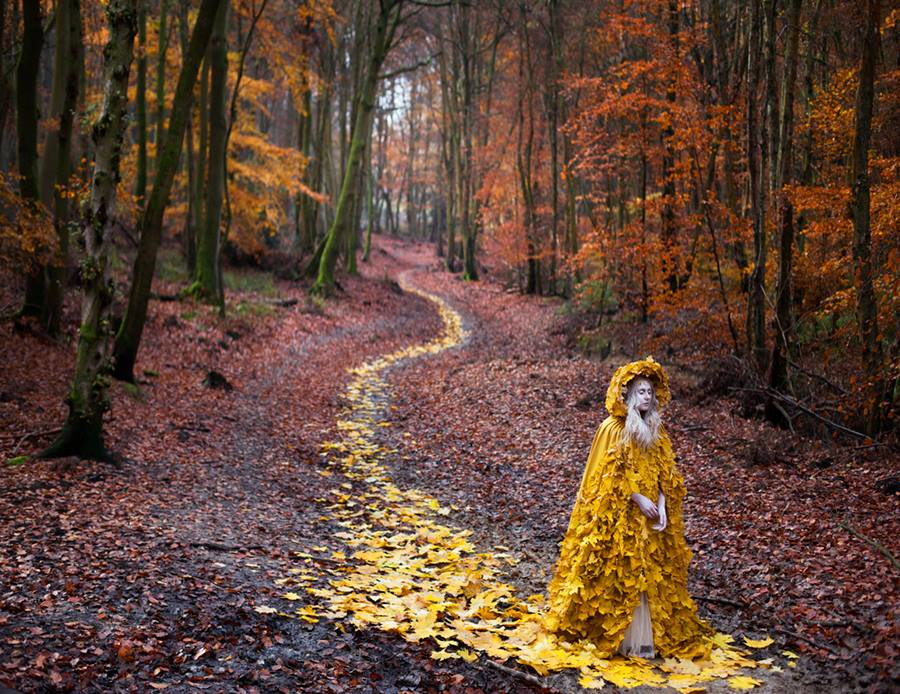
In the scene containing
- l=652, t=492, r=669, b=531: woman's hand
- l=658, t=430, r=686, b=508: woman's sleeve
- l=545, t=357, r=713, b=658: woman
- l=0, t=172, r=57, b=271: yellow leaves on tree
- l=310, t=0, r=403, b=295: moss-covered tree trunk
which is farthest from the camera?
l=310, t=0, r=403, b=295: moss-covered tree trunk

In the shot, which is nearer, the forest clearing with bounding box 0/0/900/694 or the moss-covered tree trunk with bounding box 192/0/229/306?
the forest clearing with bounding box 0/0/900/694

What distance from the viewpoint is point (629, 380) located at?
5461 mm

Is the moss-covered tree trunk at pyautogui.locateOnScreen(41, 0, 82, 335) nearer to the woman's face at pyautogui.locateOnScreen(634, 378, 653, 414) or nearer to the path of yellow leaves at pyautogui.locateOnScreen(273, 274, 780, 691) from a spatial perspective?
the path of yellow leaves at pyautogui.locateOnScreen(273, 274, 780, 691)

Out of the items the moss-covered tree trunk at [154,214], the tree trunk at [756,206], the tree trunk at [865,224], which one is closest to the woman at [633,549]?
the tree trunk at [865,224]

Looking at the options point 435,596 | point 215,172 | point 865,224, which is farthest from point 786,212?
point 215,172

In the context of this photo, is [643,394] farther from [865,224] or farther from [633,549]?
[865,224]

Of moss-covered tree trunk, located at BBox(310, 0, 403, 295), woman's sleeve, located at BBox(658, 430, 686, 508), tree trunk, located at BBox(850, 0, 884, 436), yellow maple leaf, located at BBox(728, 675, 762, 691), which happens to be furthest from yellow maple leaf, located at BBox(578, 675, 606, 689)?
moss-covered tree trunk, located at BBox(310, 0, 403, 295)

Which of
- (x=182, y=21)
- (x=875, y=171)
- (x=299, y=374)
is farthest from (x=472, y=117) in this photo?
(x=875, y=171)

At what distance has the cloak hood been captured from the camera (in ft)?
17.8

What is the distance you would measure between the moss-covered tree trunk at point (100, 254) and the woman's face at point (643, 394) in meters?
6.40

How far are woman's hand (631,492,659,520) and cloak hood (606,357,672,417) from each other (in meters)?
0.62

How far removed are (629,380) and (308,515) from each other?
4537 millimetres

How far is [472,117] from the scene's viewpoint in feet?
118

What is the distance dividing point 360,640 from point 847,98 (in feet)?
42.2
